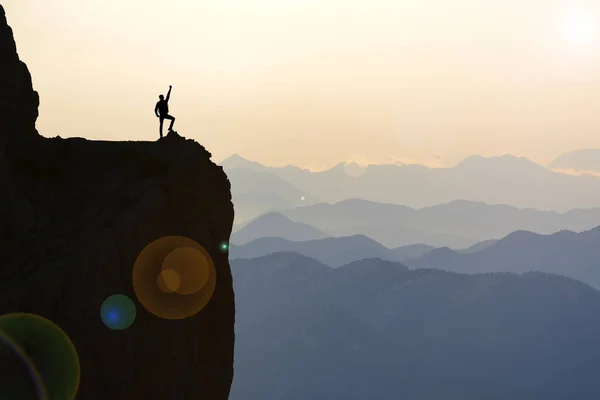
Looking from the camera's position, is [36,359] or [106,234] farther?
[106,234]

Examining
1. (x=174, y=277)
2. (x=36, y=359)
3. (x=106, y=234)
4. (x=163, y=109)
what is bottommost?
(x=36, y=359)

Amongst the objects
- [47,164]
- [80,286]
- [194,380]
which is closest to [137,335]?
[80,286]

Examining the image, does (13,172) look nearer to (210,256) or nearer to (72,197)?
(72,197)

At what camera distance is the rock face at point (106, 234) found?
78.7 ft

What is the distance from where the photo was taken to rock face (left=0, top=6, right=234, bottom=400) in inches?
945

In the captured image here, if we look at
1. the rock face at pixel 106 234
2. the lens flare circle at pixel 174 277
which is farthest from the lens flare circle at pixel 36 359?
the lens flare circle at pixel 174 277

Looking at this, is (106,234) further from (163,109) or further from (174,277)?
(163,109)

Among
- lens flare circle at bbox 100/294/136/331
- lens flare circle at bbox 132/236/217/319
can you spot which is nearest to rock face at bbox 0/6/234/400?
lens flare circle at bbox 100/294/136/331

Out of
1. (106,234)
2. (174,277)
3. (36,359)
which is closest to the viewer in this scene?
(36,359)

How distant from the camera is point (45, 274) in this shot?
76.7 ft

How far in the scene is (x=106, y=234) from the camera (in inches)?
1045

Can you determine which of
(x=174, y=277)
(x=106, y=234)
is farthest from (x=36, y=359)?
(x=174, y=277)

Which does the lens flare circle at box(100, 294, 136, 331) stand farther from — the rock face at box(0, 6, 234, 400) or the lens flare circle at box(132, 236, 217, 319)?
the lens flare circle at box(132, 236, 217, 319)

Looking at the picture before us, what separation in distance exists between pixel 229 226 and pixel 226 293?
4.46 metres
